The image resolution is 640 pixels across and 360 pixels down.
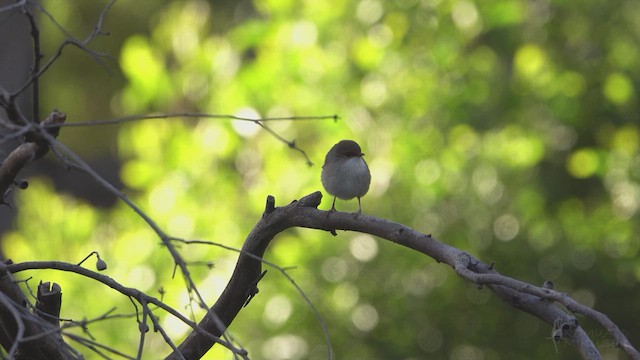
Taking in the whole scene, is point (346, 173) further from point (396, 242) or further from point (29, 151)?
point (29, 151)

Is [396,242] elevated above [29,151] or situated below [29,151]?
below

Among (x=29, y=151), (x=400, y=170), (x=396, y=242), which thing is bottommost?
(x=396, y=242)

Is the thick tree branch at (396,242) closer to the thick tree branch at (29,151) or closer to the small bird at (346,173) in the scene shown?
the thick tree branch at (29,151)

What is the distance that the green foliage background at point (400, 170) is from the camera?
14.4 feet

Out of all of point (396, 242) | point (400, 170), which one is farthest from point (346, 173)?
point (396, 242)

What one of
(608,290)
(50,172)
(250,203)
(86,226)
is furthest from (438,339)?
(50,172)

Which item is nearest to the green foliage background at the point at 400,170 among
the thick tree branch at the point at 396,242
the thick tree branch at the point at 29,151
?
the thick tree branch at the point at 396,242

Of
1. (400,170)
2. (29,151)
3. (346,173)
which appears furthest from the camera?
(400,170)

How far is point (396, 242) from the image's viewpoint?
2.05 m

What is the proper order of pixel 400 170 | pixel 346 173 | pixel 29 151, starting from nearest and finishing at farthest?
pixel 29 151 < pixel 346 173 < pixel 400 170

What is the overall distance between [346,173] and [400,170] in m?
1.21

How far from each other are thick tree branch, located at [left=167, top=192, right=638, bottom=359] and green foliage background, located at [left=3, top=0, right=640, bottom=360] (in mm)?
2011

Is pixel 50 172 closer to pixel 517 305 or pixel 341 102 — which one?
pixel 341 102

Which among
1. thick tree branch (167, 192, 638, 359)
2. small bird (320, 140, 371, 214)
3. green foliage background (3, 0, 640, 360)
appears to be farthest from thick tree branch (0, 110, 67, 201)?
green foliage background (3, 0, 640, 360)
